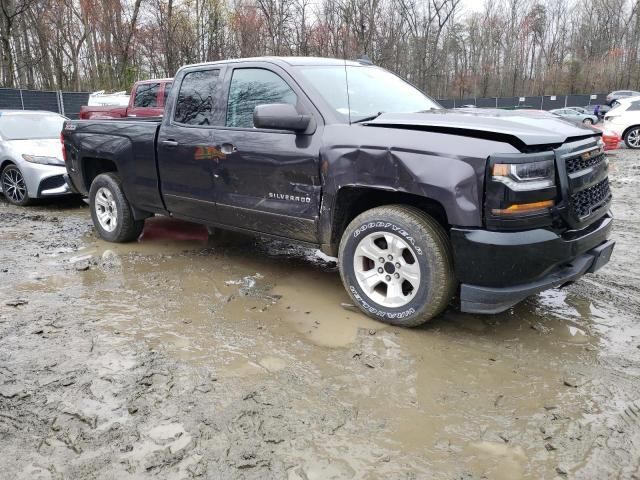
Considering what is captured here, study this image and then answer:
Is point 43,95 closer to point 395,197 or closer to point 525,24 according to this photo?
point 395,197

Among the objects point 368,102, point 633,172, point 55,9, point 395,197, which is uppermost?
point 55,9

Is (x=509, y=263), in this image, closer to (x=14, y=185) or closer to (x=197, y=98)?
(x=197, y=98)

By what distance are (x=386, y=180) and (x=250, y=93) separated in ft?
5.18

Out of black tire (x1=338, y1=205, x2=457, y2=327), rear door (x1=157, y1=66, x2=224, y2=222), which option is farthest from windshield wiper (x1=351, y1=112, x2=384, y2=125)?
rear door (x1=157, y1=66, x2=224, y2=222)

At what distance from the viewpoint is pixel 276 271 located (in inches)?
190

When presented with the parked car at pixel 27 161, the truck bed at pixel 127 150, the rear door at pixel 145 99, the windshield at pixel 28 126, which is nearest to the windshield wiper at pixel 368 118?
the truck bed at pixel 127 150

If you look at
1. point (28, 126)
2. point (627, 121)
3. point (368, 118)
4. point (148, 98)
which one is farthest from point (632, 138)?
point (28, 126)

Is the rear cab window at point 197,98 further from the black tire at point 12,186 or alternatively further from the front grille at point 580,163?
the black tire at point 12,186

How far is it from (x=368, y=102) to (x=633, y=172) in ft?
29.9

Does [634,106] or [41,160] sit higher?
[634,106]

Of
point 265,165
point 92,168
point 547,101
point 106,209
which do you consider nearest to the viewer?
point 265,165

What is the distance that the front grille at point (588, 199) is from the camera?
124 inches

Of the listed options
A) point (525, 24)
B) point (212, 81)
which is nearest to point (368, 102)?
point (212, 81)

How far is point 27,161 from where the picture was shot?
7.79 meters
